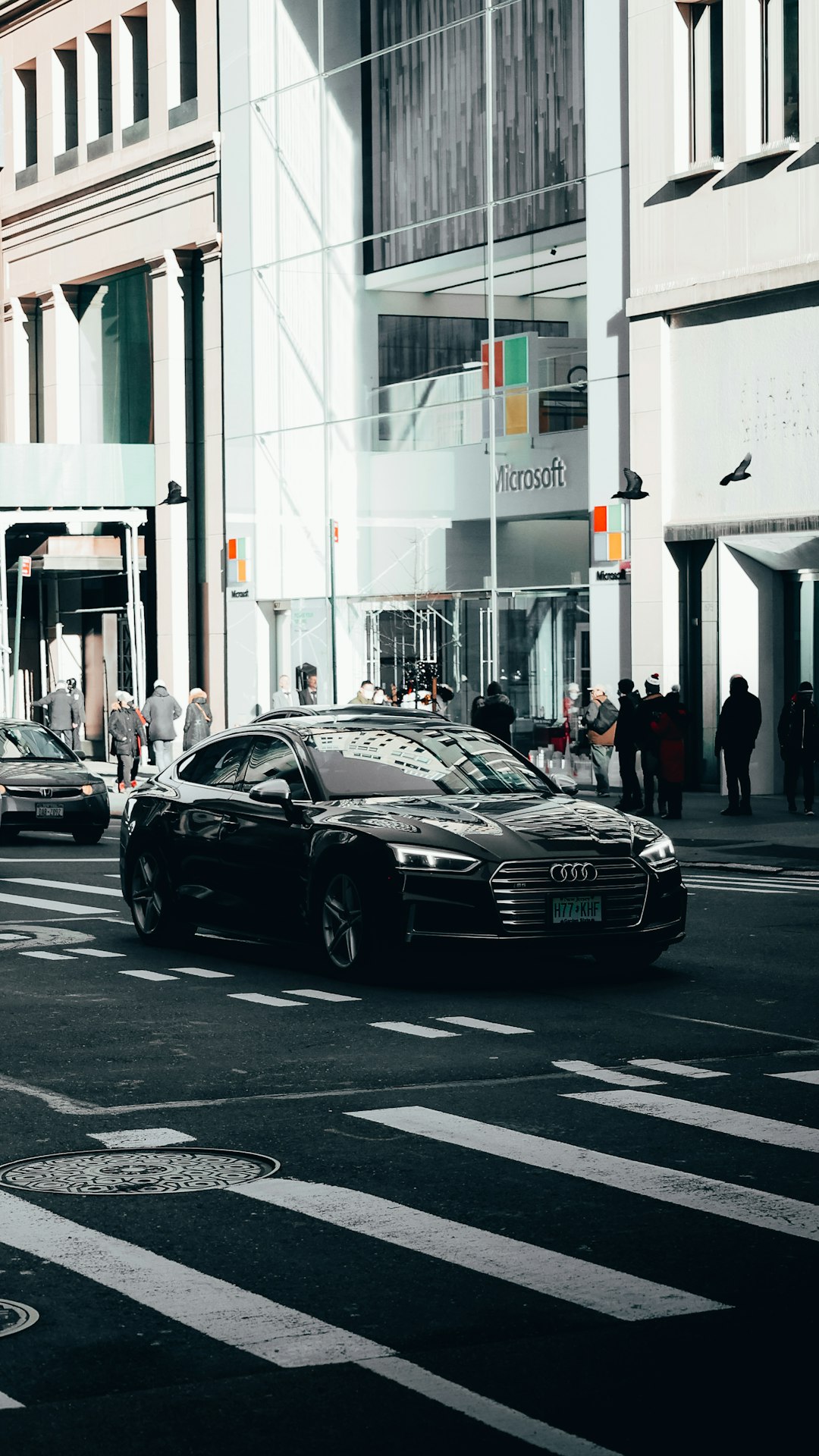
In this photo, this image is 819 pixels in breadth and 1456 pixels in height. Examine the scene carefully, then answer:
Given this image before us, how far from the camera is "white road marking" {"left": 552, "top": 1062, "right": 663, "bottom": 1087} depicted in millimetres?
9172

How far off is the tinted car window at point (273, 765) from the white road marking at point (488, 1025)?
257cm

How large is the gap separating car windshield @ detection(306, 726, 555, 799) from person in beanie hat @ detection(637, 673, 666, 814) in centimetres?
1136

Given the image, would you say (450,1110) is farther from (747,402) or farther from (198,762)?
(747,402)

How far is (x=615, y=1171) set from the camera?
7527 millimetres

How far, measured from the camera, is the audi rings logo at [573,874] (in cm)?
1189

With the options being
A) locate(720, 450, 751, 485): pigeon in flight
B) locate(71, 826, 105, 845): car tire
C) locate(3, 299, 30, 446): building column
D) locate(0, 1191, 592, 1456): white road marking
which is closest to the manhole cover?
locate(0, 1191, 592, 1456): white road marking

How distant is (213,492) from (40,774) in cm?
1568

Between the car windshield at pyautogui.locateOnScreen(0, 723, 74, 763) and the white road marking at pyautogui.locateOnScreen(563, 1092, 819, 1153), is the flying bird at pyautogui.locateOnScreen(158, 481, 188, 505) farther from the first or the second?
the white road marking at pyautogui.locateOnScreen(563, 1092, 819, 1153)

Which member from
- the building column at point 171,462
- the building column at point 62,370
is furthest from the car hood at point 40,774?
the building column at point 62,370

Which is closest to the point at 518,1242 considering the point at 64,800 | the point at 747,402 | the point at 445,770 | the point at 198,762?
the point at 445,770

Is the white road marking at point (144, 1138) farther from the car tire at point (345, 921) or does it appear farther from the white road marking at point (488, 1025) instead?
the car tire at point (345, 921)

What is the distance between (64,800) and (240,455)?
1502 cm

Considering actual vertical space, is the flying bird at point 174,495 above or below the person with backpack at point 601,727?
above

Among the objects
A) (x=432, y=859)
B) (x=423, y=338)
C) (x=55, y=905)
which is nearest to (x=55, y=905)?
(x=55, y=905)
